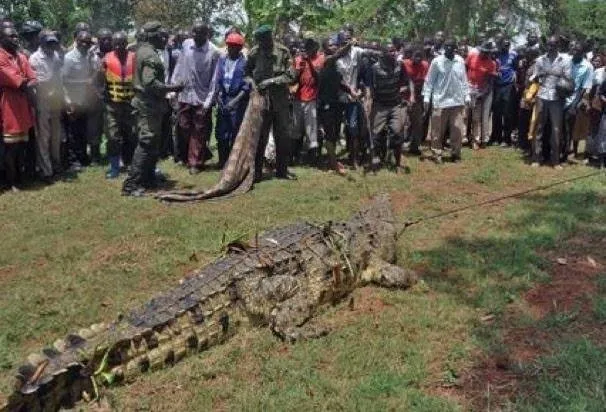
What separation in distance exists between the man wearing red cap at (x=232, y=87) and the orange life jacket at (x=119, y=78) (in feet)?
4.05

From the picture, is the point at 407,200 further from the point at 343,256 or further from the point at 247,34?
the point at 247,34

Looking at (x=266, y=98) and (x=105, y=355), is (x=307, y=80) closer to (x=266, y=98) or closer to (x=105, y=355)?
(x=266, y=98)

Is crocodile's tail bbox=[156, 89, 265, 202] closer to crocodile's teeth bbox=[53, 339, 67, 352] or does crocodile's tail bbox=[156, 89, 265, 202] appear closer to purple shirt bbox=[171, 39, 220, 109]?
purple shirt bbox=[171, 39, 220, 109]

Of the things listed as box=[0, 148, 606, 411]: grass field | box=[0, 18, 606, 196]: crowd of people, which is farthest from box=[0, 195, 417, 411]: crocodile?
box=[0, 18, 606, 196]: crowd of people

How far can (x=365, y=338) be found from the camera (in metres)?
5.18

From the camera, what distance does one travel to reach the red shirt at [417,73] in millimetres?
11742

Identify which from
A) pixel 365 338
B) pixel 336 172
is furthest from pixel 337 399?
pixel 336 172

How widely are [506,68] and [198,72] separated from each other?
223 inches

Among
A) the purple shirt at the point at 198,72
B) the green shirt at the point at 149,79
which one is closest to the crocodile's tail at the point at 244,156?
the purple shirt at the point at 198,72

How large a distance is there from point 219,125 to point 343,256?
4843 millimetres

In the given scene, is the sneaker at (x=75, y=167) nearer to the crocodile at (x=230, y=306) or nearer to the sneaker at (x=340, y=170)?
the sneaker at (x=340, y=170)

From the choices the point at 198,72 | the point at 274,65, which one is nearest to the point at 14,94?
the point at 198,72

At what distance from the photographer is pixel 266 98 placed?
9.51 m

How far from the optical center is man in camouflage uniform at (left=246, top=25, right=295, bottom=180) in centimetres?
934
